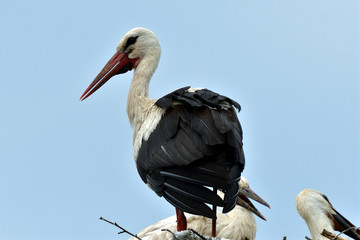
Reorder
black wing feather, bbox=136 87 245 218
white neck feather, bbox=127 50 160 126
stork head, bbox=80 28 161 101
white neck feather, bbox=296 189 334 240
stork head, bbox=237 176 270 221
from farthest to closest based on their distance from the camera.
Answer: white neck feather, bbox=296 189 334 240 → stork head, bbox=237 176 270 221 → stork head, bbox=80 28 161 101 → white neck feather, bbox=127 50 160 126 → black wing feather, bbox=136 87 245 218

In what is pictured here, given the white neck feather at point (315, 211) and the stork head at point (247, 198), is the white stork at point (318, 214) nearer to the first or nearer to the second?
the white neck feather at point (315, 211)

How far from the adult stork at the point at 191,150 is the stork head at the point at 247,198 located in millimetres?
1283

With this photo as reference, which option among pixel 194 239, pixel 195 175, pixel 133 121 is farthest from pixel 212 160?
pixel 133 121

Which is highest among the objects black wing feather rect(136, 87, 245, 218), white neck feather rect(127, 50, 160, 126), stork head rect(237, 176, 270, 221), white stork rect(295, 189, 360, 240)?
white neck feather rect(127, 50, 160, 126)

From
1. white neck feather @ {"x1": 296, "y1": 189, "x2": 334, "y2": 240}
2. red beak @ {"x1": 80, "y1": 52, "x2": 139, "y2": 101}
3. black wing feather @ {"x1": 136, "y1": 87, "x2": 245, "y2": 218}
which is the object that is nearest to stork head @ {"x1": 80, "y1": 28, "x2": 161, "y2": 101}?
red beak @ {"x1": 80, "y1": 52, "x2": 139, "y2": 101}

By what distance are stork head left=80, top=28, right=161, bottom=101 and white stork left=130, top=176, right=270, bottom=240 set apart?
138 centimetres

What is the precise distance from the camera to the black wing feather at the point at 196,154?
606 centimetres

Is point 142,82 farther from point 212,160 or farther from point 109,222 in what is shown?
point 109,222

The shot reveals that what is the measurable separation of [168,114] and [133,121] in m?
0.87

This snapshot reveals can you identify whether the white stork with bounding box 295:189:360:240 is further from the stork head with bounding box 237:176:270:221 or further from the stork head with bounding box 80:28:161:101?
the stork head with bounding box 80:28:161:101

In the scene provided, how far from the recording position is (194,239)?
5.85m

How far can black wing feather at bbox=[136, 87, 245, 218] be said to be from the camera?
19.9 ft

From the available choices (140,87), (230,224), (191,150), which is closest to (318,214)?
(230,224)

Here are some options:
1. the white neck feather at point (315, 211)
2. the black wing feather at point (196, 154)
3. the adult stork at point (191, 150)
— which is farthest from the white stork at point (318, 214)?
the black wing feather at point (196, 154)
